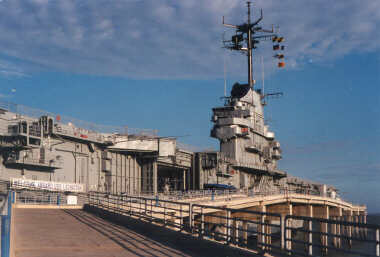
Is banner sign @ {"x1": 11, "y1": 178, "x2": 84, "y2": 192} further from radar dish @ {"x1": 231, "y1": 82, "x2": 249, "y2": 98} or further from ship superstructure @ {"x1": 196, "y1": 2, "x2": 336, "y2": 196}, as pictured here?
radar dish @ {"x1": 231, "y1": 82, "x2": 249, "y2": 98}

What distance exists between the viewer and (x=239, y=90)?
66562 mm

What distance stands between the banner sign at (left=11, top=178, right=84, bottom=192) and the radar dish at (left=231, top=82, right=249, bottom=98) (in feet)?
114

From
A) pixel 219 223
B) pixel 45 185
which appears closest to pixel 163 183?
pixel 45 185

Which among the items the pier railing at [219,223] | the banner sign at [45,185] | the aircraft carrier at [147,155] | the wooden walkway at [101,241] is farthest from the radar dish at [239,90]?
the wooden walkway at [101,241]

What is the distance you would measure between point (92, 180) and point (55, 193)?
724 cm

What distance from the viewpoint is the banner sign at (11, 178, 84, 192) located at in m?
31.5

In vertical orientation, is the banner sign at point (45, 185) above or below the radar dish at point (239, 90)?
below

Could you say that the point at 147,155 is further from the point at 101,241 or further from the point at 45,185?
the point at 101,241

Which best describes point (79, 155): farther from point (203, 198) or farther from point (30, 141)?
point (203, 198)

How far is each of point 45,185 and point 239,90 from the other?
39562mm

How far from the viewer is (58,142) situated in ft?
121

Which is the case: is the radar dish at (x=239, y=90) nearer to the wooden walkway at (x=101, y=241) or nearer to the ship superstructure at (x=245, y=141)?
the ship superstructure at (x=245, y=141)

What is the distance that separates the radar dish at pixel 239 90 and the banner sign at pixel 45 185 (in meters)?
34.6

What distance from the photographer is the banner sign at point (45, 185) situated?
3152 cm
